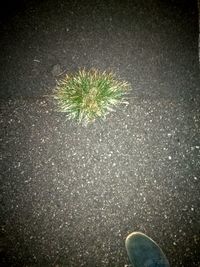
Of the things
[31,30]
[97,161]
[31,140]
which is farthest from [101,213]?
[31,30]

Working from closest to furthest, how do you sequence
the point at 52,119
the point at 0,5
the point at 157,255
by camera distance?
the point at 157,255, the point at 52,119, the point at 0,5

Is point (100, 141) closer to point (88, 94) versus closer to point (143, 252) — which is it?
point (88, 94)

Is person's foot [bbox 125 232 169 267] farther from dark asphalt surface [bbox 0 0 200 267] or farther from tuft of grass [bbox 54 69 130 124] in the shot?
tuft of grass [bbox 54 69 130 124]

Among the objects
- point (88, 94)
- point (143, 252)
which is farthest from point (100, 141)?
point (143, 252)

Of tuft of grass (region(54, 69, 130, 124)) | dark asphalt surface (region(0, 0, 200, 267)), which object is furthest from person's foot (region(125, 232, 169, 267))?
tuft of grass (region(54, 69, 130, 124))

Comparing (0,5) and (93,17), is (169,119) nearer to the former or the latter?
(93,17)

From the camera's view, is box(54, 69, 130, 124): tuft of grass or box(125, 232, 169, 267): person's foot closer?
box(125, 232, 169, 267): person's foot
